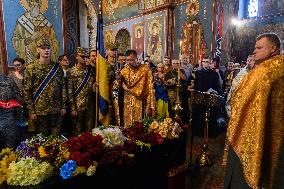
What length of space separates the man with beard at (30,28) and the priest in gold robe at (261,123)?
20.9ft

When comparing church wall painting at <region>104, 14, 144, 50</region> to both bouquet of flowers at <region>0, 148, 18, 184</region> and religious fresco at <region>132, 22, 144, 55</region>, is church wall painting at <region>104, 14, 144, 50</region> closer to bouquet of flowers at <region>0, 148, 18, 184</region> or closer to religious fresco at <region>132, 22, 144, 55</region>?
religious fresco at <region>132, 22, 144, 55</region>

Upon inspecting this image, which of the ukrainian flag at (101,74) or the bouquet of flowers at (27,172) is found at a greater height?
the ukrainian flag at (101,74)

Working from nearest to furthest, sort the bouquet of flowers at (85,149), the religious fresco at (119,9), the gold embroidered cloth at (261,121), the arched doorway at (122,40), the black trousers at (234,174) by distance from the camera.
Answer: the gold embroidered cloth at (261,121)
the black trousers at (234,174)
the bouquet of flowers at (85,149)
the religious fresco at (119,9)
the arched doorway at (122,40)

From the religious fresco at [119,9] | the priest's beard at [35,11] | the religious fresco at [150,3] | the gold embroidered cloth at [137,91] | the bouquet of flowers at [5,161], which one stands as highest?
the religious fresco at [119,9]

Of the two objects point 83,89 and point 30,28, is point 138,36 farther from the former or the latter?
point 83,89

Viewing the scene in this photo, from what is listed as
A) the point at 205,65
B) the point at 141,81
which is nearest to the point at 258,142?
the point at 141,81

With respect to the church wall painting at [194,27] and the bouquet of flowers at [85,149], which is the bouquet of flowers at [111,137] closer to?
the bouquet of flowers at [85,149]

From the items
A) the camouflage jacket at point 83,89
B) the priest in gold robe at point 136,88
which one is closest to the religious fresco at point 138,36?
the priest in gold robe at point 136,88

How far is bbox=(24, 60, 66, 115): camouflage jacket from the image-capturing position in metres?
4.28

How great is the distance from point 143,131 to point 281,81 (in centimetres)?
166

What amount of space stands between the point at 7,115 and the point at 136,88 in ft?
7.58

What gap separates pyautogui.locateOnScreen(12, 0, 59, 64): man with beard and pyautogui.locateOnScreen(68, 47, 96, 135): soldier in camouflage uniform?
283 cm

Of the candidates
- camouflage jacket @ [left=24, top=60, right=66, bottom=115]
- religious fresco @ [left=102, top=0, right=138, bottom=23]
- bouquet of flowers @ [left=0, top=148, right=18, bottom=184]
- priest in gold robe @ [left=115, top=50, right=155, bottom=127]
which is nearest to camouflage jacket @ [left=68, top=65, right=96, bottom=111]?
camouflage jacket @ [left=24, top=60, right=66, bottom=115]

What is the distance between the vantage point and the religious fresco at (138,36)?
41.0 ft
